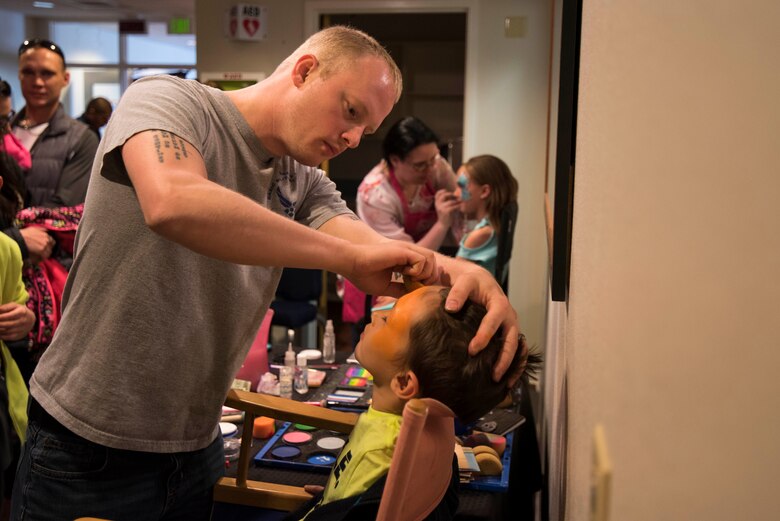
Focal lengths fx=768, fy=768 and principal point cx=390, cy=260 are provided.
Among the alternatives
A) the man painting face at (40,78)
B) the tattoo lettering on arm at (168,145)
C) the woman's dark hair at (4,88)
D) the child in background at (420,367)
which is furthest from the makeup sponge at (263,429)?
the woman's dark hair at (4,88)

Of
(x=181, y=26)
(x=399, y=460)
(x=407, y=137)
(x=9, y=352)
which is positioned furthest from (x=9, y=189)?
(x=181, y=26)

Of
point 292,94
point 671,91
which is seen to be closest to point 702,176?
point 671,91

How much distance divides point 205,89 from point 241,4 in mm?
4595

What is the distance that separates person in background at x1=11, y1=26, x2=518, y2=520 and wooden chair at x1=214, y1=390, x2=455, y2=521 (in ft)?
0.60

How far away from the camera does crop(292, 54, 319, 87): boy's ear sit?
1410 millimetres

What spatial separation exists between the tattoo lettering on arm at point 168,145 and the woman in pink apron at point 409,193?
9.55 ft

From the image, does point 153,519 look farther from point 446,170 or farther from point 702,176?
point 446,170

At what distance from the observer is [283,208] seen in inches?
64.4

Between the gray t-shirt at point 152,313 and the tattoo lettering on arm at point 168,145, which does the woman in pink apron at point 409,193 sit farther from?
the tattoo lettering on arm at point 168,145

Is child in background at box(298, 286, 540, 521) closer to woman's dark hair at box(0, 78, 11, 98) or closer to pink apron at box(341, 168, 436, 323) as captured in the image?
pink apron at box(341, 168, 436, 323)

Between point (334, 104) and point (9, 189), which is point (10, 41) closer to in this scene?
point (9, 189)

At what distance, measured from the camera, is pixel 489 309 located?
1.28 metres

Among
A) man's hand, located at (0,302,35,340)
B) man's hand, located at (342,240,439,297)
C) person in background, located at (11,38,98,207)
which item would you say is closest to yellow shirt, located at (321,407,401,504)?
man's hand, located at (342,240,439,297)

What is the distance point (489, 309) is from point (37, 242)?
2286mm
